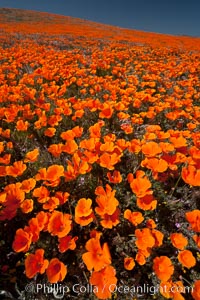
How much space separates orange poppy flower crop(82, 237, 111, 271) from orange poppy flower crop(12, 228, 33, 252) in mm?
458

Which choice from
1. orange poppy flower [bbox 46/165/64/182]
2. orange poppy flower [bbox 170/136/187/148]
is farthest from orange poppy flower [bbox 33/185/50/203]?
orange poppy flower [bbox 170/136/187/148]

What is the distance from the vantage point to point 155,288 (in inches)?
81.0

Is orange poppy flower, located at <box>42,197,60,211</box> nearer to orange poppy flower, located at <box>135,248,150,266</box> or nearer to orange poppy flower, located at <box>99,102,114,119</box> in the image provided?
orange poppy flower, located at <box>135,248,150,266</box>

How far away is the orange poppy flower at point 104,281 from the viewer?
66.4 inches

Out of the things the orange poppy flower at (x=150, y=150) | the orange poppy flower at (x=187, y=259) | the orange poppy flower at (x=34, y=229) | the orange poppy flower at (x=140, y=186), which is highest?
the orange poppy flower at (x=150, y=150)

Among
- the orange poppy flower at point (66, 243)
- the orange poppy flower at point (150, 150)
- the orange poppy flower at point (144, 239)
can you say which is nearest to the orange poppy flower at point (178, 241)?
the orange poppy flower at point (144, 239)

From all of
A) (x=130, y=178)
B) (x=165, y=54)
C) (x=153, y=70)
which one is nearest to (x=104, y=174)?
(x=130, y=178)

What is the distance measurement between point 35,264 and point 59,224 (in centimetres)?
35

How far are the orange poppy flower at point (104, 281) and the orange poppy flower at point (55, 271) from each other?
24cm

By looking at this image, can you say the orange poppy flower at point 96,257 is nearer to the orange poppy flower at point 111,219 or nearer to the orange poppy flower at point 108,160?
the orange poppy flower at point 111,219

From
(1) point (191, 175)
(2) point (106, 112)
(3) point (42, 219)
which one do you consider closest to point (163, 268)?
(1) point (191, 175)

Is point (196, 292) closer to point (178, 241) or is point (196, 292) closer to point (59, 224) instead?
point (178, 241)

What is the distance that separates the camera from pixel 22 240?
1968 millimetres

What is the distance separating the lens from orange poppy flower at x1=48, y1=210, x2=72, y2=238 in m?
1.98
